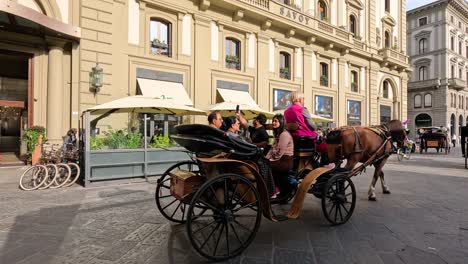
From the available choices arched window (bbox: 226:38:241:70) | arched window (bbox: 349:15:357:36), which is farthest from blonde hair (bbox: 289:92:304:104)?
arched window (bbox: 349:15:357:36)

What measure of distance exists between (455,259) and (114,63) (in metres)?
12.4

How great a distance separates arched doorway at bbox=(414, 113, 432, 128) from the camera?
4493cm

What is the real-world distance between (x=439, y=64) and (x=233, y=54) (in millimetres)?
42379

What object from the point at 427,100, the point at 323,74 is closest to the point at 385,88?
the point at 323,74

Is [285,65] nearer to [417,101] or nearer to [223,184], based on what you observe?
[223,184]

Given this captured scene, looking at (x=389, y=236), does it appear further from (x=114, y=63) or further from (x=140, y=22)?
(x=140, y=22)

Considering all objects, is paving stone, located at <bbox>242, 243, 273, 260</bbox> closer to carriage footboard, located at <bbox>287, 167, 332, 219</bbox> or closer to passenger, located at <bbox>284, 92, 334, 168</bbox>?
carriage footboard, located at <bbox>287, 167, 332, 219</bbox>

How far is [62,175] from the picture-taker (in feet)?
25.9

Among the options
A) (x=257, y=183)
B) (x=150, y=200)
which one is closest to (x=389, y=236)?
(x=257, y=183)

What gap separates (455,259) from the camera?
3.36m

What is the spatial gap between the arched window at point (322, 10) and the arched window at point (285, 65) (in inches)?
196

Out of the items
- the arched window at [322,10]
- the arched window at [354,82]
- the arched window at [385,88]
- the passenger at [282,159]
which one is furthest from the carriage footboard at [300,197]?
the arched window at [385,88]

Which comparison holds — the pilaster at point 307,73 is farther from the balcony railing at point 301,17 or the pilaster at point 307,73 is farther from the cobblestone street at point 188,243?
the cobblestone street at point 188,243

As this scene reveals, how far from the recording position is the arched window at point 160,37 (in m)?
13.4
